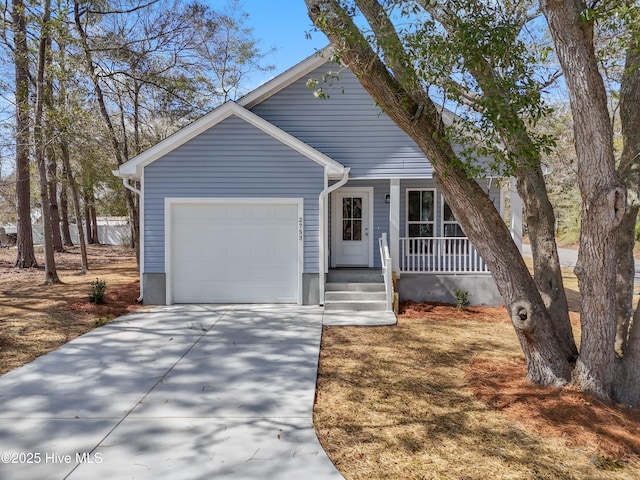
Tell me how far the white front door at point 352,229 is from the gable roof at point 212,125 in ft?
6.99

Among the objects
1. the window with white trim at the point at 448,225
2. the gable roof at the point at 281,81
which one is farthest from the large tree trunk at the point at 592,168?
the window with white trim at the point at 448,225

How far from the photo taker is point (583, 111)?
4316 mm

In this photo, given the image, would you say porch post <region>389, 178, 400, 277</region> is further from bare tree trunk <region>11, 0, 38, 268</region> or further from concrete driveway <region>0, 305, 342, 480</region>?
bare tree trunk <region>11, 0, 38, 268</region>

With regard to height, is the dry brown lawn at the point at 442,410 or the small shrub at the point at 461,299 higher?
the small shrub at the point at 461,299

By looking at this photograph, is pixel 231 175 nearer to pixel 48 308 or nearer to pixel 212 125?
pixel 212 125

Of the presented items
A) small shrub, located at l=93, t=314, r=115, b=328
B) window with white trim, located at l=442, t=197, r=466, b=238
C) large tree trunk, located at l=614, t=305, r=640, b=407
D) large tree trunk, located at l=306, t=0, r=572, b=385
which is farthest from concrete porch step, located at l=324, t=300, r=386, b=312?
large tree trunk, located at l=614, t=305, r=640, b=407

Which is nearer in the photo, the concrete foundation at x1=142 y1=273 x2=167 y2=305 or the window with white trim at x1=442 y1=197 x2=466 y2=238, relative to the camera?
the concrete foundation at x1=142 y1=273 x2=167 y2=305

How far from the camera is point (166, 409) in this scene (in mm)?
4379

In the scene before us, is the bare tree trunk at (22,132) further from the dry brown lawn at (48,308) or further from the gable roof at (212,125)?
the gable roof at (212,125)

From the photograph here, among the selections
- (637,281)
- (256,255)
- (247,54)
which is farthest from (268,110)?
(637,281)

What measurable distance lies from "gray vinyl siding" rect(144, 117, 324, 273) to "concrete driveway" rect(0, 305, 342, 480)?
288 centimetres

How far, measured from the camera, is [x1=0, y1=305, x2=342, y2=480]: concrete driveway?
3.39m

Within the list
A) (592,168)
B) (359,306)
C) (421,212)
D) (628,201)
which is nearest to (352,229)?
(421,212)

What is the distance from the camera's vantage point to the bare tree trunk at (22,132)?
445 inches
